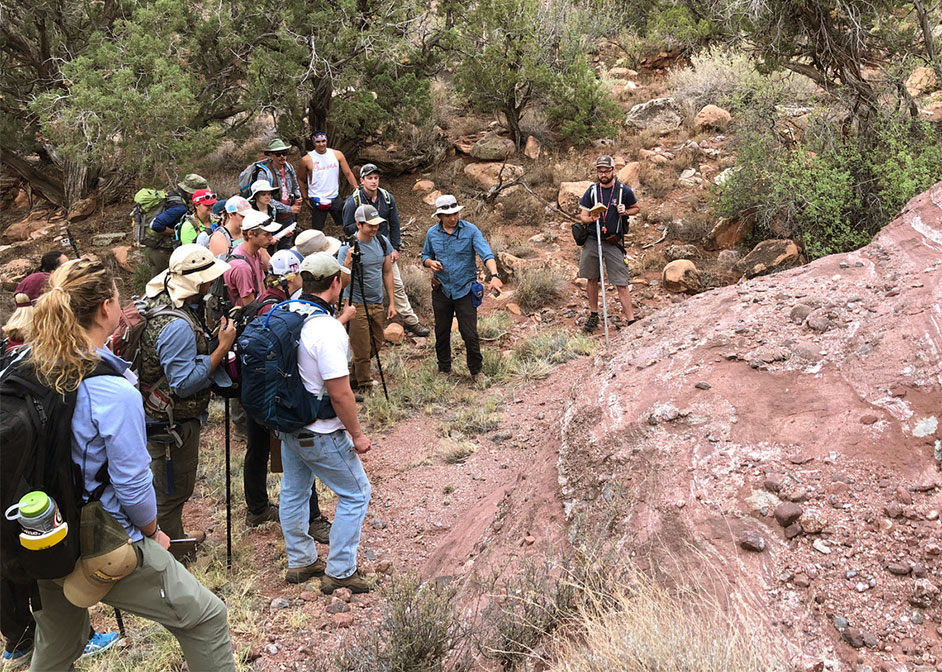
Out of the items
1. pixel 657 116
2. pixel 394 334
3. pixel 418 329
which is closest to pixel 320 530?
pixel 394 334

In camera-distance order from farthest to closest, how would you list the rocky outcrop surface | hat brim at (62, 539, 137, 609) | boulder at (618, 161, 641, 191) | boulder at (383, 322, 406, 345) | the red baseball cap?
boulder at (618, 161, 641, 191), boulder at (383, 322, 406, 345), the red baseball cap, the rocky outcrop surface, hat brim at (62, 539, 137, 609)

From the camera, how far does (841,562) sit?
3.01 metres

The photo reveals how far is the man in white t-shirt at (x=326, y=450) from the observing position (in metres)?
3.95

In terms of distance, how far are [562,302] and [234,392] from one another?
636 cm

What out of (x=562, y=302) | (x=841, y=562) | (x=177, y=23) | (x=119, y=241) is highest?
(x=177, y=23)

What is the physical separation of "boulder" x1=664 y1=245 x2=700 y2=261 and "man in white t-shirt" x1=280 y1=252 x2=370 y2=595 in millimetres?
7907

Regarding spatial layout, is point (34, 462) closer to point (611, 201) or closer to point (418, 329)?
point (611, 201)

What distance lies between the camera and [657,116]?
14789 mm

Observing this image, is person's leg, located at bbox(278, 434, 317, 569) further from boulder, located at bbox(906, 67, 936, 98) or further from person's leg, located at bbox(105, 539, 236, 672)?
boulder, located at bbox(906, 67, 936, 98)

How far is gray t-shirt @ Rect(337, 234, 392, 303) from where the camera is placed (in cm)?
744

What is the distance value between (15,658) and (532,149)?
12.1 metres

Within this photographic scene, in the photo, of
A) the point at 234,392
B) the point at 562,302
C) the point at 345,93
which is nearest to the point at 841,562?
the point at 234,392

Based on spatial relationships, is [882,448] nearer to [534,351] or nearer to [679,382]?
[679,382]

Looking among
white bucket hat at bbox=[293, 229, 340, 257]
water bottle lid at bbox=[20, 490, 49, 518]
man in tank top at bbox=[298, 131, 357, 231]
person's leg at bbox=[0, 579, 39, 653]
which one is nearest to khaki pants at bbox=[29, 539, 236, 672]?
person's leg at bbox=[0, 579, 39, 653]
